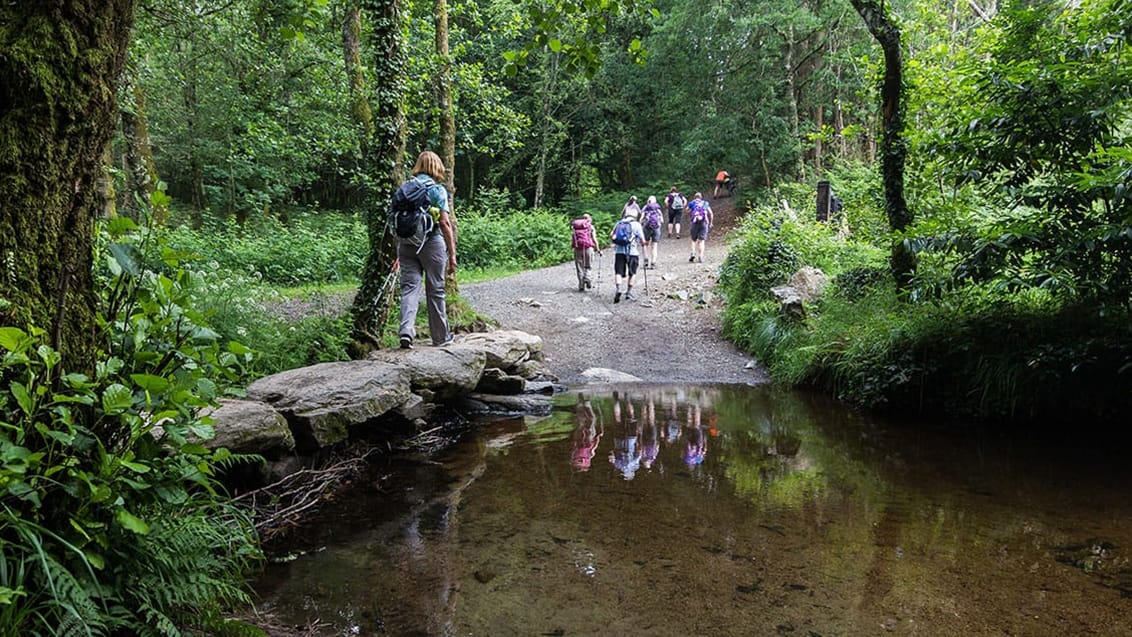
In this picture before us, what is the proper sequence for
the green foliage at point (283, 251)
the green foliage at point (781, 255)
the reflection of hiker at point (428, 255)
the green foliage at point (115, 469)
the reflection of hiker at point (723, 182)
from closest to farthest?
the green foliage at point (115, 469), the reflection of hiker at point (428, 255), the green foliage at point (781, 255), the green foliage at point (283, 251), the reflection of hiker at point (723, 182)

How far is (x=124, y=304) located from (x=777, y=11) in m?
24.7

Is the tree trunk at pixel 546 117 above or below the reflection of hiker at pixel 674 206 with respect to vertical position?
above

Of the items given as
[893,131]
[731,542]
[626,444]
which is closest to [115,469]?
[731,542]

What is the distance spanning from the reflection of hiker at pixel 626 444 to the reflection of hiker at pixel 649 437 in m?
0.06

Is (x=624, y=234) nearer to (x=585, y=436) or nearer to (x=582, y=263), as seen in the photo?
(x=582, y=263)

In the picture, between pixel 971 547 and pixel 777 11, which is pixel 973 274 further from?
pixel 777 11

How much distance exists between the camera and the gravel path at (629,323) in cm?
1071

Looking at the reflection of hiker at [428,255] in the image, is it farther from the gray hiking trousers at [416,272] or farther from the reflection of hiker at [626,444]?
the reflection of hiker at [626,444]

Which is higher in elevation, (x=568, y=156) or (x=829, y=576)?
(x=568, y=156)

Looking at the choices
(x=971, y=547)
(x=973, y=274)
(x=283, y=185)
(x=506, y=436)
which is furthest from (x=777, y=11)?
(x=971, y=547)

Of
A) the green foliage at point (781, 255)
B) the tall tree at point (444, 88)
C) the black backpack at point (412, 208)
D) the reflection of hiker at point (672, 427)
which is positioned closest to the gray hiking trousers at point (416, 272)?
the black backpack at point (412, 208)

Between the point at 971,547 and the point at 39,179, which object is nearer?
the point at 39,179

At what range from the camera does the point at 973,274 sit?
258 inches

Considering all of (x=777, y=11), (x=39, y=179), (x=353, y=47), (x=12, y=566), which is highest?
(x=777, y=11)
